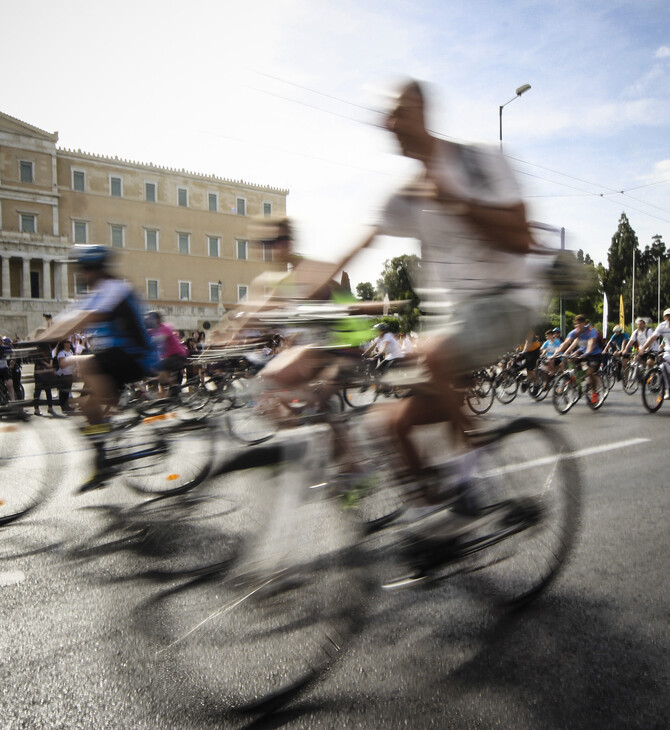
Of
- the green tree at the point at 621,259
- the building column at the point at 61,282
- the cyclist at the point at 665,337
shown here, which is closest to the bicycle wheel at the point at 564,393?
the cyclist at the point at 665,337

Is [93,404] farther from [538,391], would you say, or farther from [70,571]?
[538,391]

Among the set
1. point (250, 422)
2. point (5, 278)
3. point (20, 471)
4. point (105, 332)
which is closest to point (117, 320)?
point (105, 332)

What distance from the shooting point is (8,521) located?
3988mm

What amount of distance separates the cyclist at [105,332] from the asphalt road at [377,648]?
96 cm

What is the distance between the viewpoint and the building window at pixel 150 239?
5072 centimetres

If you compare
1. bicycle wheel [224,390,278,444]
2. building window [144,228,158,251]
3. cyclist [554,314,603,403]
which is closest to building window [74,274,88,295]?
bicycle wheel [224,390,278,444]

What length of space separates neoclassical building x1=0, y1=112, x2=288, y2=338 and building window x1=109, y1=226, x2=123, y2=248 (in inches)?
3.4

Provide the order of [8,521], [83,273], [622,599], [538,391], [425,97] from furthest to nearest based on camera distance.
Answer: [538,391] → [83,273] → [8,521] → [622,599] → [425,97]

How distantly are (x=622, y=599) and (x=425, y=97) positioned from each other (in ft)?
7.87

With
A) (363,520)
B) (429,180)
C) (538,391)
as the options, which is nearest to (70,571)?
(363,520)

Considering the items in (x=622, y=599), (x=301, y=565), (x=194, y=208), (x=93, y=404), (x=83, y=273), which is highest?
(x=194, y=208)

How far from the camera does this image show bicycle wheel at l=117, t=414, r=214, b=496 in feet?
13.1

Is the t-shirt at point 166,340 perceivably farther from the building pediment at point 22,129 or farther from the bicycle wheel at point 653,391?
the building pediment at point 22,129

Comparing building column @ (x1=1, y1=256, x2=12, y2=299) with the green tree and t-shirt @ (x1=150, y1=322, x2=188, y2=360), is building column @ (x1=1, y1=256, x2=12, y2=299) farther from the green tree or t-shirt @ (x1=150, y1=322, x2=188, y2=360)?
the green tree
